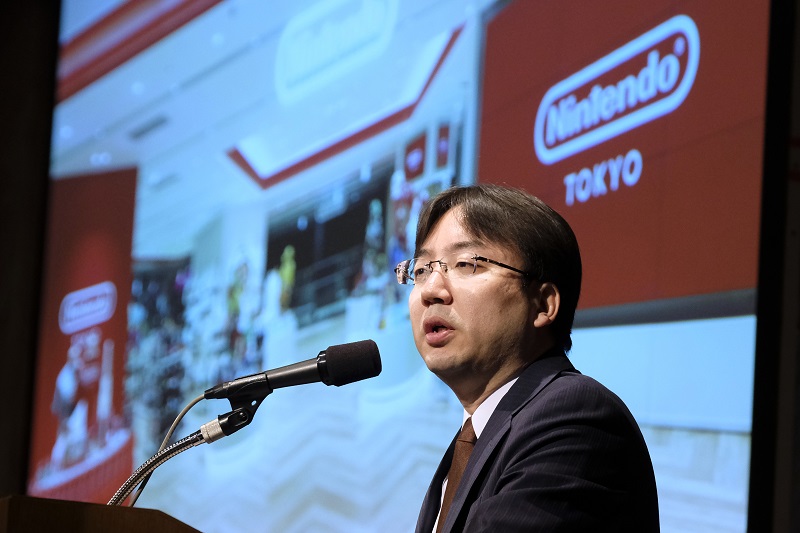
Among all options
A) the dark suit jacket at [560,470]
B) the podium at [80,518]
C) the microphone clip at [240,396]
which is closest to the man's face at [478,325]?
the dark suit jacket at [560,470]

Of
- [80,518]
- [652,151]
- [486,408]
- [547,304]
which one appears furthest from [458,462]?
[652,151]

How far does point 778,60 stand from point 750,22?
133 millimetres

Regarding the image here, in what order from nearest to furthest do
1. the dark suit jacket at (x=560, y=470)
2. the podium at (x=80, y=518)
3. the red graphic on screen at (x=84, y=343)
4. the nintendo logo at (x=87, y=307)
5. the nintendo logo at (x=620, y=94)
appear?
the podium at (x=80, y=518) < the dark suit jacket at (x=560, y=470) < the nintendo logo at (x=620, y=94) < the red graphic on screen at (x=84, y=343) < the nintendo logo at (x=87, y=307)

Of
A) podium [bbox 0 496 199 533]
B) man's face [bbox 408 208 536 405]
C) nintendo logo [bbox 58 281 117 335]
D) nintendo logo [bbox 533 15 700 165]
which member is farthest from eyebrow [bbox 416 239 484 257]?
nintendo logo [bbox 58 281 117 335]

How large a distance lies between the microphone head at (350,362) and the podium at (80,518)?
44cm

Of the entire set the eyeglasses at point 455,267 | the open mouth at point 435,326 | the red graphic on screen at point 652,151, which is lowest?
the open mouth at point 435,326

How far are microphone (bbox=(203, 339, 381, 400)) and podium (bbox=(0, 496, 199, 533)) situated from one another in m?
0.35

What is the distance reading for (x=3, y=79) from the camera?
5.62 meters

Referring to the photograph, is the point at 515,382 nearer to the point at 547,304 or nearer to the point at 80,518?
the point at 547,304

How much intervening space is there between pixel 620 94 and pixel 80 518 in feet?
6.61

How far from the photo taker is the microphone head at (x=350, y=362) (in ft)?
5.89

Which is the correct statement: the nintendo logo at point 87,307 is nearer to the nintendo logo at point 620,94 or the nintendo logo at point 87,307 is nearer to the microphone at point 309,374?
the nintendo logo at point 620,94

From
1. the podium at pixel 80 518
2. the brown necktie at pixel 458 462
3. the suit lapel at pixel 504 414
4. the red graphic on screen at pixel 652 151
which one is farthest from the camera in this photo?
the red graphic on screen at pixel 652 151

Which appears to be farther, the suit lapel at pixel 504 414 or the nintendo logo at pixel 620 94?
the nintendo logo at pixel 620 94
